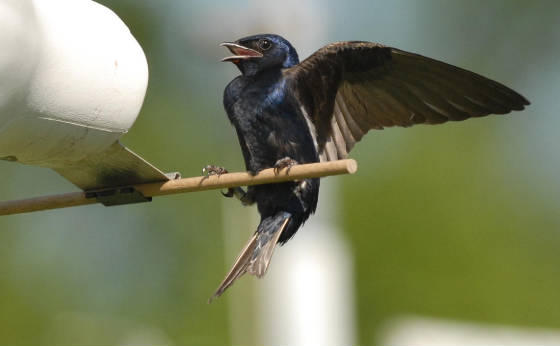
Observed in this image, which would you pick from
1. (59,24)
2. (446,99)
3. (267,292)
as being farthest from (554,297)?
(59,24)

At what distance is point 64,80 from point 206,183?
20.5 inches

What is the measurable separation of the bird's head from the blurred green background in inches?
89.5

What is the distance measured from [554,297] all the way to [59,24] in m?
5.54

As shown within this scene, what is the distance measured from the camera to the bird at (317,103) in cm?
335

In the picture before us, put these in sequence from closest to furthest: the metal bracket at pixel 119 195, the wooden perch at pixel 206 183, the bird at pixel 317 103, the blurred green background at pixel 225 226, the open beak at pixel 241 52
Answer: the wooden perch at pixel 206 183, the metal bracket at pixel 119 195, the bird at pixel 317 103, the open beak at pixel 241 52, the blurred green background at pixel 225 226

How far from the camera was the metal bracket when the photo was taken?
2.78 metres

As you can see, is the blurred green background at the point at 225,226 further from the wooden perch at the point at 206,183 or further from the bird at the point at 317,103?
the wooden perch at the point at 206,183

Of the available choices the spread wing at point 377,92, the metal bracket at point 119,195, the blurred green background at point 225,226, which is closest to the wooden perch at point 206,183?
the metal bracket at point 119,195

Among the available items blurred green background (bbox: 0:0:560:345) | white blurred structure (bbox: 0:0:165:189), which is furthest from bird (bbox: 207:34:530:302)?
blurred green background (bbox: 0:0:560:345)

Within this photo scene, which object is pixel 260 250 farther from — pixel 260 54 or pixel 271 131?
pixel 260 54

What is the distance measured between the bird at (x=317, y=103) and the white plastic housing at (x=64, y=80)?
0.92 m

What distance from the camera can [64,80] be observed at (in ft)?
7.20

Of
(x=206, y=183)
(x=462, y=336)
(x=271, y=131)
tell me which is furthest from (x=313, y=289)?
(x=206, y=183)

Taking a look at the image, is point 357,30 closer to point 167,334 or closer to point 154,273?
point 154,273
